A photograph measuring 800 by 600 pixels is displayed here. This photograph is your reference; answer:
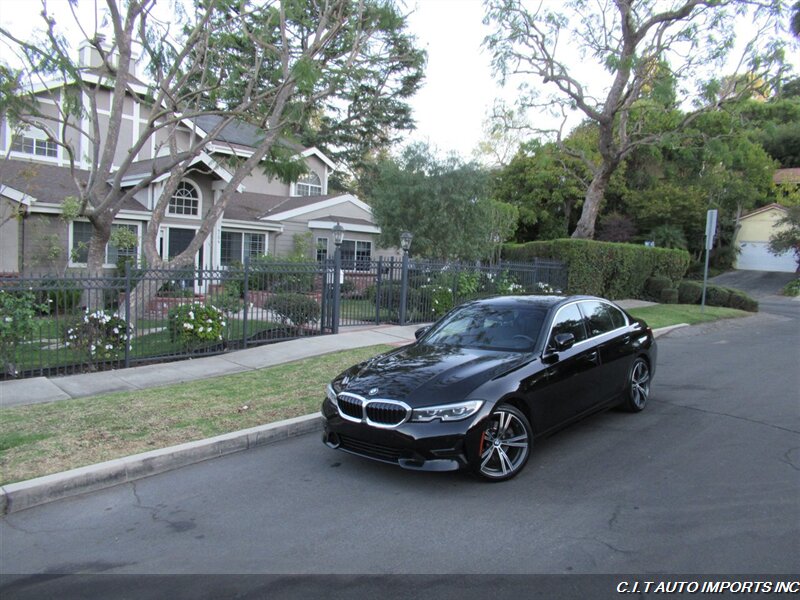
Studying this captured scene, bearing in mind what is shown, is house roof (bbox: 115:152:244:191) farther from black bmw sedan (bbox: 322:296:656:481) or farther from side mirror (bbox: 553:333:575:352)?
side mirror (bbox: 553:333:575:352)

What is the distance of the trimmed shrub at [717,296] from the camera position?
20281 mm

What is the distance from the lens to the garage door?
42.4 m

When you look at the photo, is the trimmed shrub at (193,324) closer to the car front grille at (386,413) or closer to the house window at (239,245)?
the car front grille at (386,413)

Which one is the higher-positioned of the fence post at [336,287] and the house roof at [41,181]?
the house roof at [41,181]

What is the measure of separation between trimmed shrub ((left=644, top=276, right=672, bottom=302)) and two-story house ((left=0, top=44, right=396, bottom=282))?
11.1m

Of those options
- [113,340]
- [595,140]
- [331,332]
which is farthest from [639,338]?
[595,140]

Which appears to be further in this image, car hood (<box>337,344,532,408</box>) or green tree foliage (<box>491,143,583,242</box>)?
green tree foliage (<box>491,143,583,242</box>)

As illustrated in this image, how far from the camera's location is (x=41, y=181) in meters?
17.9

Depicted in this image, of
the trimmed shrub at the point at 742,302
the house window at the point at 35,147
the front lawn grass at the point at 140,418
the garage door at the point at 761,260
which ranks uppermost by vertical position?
the house window at the point at 35,147

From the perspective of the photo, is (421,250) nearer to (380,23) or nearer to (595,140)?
(380,23)

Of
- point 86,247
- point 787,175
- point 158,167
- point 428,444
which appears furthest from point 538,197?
point 428,444

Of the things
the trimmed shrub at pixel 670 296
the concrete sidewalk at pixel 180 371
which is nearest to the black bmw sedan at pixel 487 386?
the concrete sidewalk at pixel 180 371

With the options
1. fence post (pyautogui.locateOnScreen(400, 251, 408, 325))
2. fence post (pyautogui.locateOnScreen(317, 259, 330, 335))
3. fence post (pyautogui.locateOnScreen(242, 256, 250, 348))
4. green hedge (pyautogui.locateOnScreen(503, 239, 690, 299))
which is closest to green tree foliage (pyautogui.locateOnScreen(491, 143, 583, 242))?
green hedge (pyautogui.locateOnScreen(503, 239, 690, 299))

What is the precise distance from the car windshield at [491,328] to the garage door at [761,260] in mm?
44444
